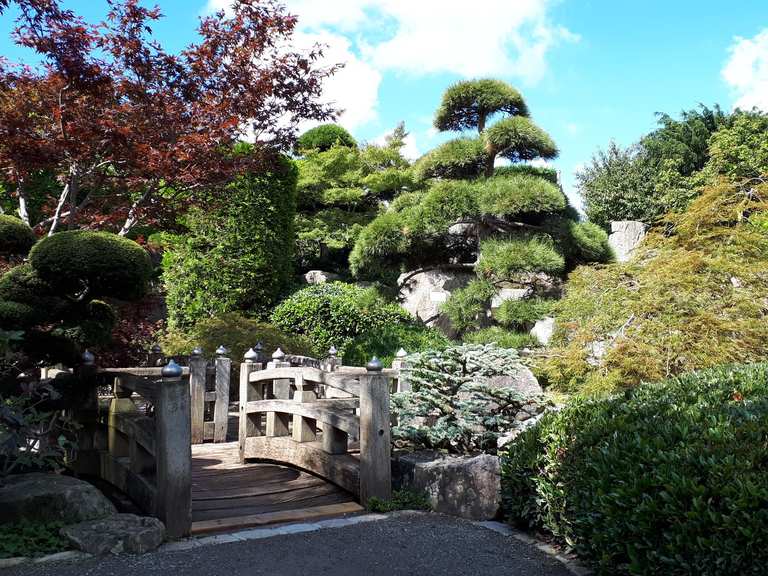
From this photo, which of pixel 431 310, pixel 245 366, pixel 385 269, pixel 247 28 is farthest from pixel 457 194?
pixel 245 366

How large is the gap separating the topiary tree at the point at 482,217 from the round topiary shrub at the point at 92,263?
20.4 ft

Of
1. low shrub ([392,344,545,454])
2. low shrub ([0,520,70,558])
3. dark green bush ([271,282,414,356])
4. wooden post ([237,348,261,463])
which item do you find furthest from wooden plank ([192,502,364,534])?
dark green bush ([271,282,414,356])

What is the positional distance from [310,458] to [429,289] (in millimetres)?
7420

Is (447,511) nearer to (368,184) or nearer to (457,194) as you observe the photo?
(457,194)

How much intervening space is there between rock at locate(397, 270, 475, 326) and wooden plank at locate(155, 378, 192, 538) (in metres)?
7.49

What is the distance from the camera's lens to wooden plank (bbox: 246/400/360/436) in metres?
4.79

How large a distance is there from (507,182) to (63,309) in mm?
6994

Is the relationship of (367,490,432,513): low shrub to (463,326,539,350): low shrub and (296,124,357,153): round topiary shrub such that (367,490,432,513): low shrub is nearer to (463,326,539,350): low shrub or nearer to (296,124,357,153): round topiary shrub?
(463,326,539,350): low shrub

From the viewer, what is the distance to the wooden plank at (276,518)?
162 inches

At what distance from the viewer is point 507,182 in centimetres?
1005

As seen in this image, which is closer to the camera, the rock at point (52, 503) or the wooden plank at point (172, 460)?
the rock at point (52, 503)

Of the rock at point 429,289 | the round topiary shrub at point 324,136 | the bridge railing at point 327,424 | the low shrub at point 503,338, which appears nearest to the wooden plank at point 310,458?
the bridge railing at point 327,424

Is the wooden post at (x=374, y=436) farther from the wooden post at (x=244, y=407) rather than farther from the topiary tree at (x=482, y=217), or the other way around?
the topiary tree at (x=482, y=217)

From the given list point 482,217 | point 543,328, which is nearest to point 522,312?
point 543,328
